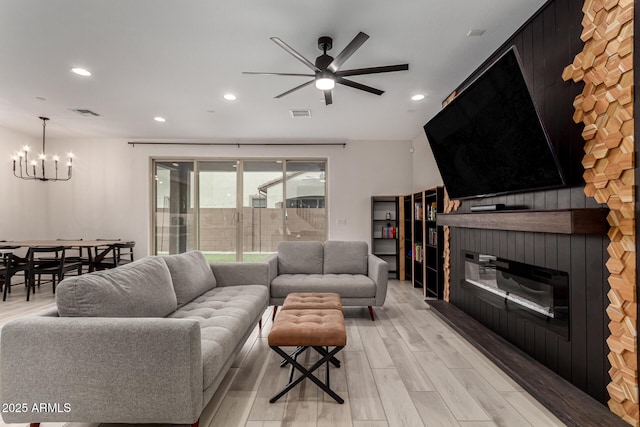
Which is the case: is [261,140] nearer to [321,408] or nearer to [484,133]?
[484,133]

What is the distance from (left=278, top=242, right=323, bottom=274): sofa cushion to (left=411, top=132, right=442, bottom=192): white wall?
223 centimetres

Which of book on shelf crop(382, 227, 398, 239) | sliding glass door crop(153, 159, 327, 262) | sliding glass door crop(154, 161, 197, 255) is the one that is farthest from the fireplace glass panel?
sliding glass door crop(154, 161, 197, 255)

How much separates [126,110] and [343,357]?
439cm

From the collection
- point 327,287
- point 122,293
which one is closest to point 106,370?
point 122,293

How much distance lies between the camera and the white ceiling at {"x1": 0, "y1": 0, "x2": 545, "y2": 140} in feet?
7.27

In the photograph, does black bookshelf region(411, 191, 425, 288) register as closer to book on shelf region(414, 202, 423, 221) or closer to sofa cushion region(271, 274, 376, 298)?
book on shelf region(414, 202, 423, 221)

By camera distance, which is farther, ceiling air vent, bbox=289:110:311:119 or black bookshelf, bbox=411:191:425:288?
black bookshelf, bbox=411:191:425:288

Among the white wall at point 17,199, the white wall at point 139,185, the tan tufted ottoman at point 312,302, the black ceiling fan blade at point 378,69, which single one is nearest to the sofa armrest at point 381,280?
the tan tufted ottoman at point 312,302

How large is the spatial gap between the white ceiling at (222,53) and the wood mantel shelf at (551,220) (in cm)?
150

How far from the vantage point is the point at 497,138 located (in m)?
2.29

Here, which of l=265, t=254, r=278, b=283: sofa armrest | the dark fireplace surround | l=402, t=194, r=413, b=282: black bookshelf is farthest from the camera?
l=402, t=194, r=413, b=282: black bookshelf

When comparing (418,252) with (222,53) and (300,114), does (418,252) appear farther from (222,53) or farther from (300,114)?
(222,53)

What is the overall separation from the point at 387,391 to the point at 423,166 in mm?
4167

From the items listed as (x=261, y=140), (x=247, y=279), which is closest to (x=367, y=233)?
(x=261, y=140)
